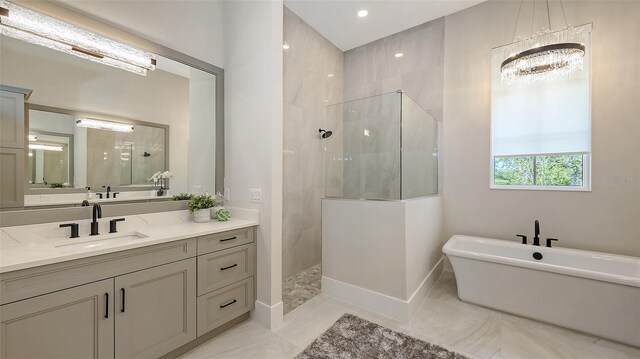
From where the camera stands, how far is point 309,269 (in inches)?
134

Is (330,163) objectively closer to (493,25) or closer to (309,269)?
(309,269)

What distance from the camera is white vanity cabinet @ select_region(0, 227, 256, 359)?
1160 mm

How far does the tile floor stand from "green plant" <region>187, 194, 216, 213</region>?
3.51 ft

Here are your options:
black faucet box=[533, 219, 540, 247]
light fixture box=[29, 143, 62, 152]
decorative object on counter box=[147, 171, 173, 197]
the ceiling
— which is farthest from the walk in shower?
light fixture box=[29, 143, 62, 152]

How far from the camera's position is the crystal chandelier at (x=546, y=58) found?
6.40 feet

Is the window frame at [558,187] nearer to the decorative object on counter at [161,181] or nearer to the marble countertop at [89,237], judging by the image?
the marble countertop at [89,237]

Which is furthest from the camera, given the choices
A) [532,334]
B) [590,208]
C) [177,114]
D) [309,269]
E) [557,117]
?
[309,269]

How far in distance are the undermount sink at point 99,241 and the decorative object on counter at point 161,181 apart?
0.48 metres

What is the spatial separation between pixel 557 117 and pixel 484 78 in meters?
0.87

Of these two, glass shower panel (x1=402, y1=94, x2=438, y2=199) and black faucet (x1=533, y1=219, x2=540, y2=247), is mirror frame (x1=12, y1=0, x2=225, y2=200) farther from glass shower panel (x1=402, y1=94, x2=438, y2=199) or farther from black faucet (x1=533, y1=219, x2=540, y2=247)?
black faucet (x1=533, y1=219, x2=540, y2=247)

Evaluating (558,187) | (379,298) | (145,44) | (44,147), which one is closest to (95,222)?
(44,147)

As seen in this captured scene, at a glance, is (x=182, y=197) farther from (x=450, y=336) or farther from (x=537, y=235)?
(x=537, y=235)

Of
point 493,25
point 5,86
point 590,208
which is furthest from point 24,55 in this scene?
point 590,208

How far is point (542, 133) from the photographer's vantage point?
9.14 feet
